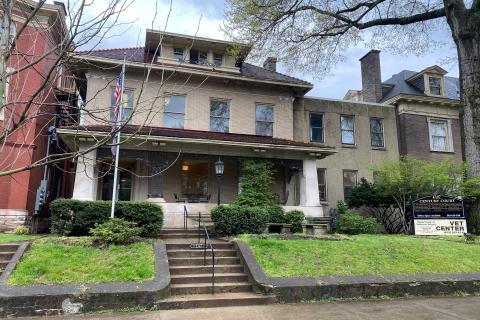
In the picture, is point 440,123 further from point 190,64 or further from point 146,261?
point 146,261

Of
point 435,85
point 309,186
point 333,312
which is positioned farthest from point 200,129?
point 435,85

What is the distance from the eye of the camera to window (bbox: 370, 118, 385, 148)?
2274 cm

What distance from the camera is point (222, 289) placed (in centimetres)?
886

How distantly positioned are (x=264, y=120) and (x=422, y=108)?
10.6 m

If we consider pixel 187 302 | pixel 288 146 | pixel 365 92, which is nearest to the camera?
pixel 187 302

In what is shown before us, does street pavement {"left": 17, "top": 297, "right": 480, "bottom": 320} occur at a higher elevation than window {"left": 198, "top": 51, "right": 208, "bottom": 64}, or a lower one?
lower

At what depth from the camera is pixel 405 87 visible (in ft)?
80.5

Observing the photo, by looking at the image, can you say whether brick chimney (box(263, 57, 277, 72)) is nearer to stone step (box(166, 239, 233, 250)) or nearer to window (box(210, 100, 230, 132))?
window (box(210, 100, 230, 132))

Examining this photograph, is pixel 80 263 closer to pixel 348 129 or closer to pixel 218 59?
pixel 218 59

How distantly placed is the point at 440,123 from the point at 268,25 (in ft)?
44.6

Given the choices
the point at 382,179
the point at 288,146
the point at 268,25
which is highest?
the point at 268,25

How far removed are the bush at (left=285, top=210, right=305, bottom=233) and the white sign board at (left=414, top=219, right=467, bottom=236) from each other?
4.63 meters

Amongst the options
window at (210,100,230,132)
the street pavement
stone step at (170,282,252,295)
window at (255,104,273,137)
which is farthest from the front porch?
the street pavement

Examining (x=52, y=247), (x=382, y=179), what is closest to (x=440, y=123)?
(x=382, y=179)
